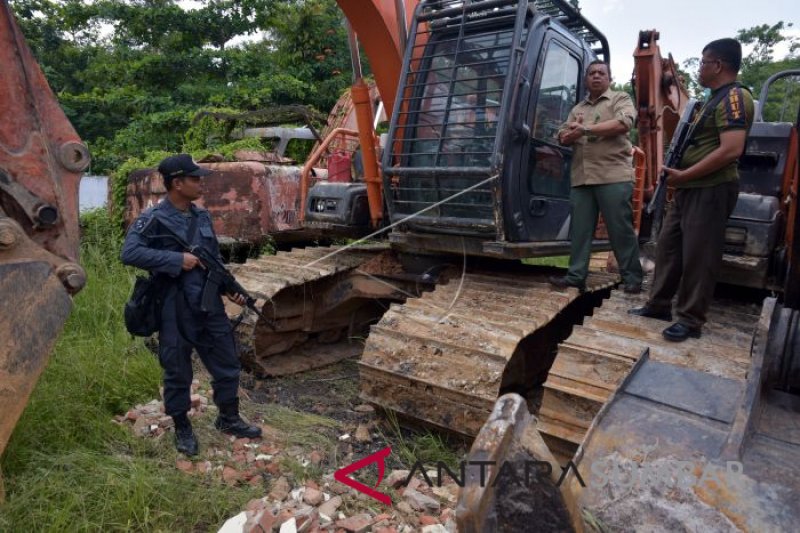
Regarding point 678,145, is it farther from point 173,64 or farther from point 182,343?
point 173,64

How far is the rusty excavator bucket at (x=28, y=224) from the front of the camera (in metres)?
2.04

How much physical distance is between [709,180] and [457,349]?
1529mm

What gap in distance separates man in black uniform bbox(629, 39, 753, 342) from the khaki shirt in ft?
2.25

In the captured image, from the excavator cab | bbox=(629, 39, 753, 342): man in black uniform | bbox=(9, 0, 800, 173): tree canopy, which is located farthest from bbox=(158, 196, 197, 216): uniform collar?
bbox=(9, 0, 800, 173): tree canopy

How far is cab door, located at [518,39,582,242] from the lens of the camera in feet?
12.7

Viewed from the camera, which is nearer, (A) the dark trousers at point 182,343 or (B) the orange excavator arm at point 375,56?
(A) the dark trousers at point 182,343

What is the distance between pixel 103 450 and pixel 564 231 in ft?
10.7

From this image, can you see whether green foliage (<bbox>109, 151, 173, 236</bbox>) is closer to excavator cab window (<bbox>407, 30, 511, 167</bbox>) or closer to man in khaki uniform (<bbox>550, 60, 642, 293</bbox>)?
excavator cab window (<bbox>407, 30, 511, 167</bbox>)

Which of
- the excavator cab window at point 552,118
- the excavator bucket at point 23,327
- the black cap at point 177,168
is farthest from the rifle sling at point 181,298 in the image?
the excavator cab window at point 552,118

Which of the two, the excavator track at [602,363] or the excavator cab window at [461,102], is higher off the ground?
the excavator cab window at [461,102]

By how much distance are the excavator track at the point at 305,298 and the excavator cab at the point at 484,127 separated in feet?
2.08

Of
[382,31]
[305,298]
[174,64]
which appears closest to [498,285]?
[305,298]

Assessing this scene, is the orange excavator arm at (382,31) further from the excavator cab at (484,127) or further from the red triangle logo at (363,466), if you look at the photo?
the red triangle logo at (363,466)

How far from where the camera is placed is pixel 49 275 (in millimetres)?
2107
